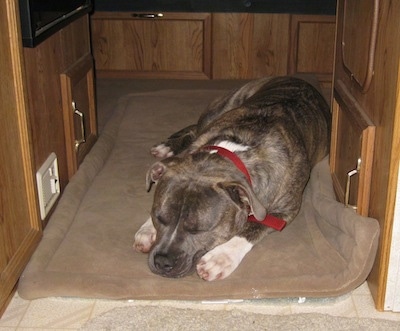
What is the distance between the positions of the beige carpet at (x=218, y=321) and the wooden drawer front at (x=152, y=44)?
131 inches

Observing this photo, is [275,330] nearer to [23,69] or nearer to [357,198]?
[357,198]

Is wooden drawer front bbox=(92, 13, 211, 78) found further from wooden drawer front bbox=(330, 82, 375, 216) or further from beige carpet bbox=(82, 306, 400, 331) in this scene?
beige carpet bbox=(82, 306, 400, 331)

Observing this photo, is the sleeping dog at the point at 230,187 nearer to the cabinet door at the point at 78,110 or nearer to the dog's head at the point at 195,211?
the dog's head at the point at 195,211

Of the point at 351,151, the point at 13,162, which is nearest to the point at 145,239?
the point at 13,162

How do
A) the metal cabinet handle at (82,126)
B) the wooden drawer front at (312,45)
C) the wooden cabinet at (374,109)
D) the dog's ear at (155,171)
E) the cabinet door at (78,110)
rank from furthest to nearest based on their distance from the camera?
the wooden drawer front at (312,45), the metal cabinet handle at (82,126), the cabinet door at (78,110), the dog's ear at (155,171), the wooden cabinet at (374,109)

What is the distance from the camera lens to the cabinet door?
9.93 ft

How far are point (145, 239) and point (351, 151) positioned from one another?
96 centimetres

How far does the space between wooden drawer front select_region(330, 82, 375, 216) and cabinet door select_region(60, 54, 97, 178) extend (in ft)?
4.20

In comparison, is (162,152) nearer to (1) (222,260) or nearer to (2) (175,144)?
(2) (175,144)

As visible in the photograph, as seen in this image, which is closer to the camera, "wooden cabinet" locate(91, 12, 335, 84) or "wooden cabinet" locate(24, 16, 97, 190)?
"wooden cabinet" locate(24, 16, 97, 190)

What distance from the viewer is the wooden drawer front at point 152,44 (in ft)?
17.3

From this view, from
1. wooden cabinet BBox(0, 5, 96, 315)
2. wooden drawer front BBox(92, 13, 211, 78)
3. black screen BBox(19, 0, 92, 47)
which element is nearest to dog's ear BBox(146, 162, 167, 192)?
wooden cabinet BBox(0, 5, 96, 315)

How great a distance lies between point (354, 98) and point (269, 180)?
1.71 ft

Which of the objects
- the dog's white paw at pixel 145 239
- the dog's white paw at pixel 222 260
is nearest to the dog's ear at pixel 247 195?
the dog's white paw at pixel 222 260
